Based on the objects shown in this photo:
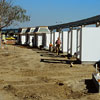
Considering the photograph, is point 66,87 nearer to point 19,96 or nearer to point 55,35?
point 19,96

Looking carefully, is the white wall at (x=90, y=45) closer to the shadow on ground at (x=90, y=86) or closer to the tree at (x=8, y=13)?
the shadow on ground at (x=90, y=86)

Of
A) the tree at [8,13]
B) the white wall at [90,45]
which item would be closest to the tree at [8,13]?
the tree at [8,13]

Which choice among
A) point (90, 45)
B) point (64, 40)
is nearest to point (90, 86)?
point (90, 45)

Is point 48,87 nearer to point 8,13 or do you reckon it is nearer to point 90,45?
point 90,45

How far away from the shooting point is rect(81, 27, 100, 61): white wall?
14703mm

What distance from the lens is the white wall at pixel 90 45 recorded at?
14703 mm

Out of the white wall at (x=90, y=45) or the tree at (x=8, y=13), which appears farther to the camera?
the tree at (x=8, y=13)

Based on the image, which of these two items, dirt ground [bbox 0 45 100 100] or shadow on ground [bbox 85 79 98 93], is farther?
shadow on ground [bbox 85 79 98 93]

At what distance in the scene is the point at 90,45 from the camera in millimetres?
14852

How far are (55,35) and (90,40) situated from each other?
1165 centimetres

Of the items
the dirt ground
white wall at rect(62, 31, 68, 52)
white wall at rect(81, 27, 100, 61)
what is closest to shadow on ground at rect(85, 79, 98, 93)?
the dirt ground

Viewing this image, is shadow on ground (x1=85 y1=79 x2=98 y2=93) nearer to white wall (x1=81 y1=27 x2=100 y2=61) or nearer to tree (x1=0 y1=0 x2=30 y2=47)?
white wall (x1=81 y1=27 x2=100 y2=61)

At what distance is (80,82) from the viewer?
9.62 meters

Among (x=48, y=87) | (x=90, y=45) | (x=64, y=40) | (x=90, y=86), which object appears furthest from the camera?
(x=64, y=40)
